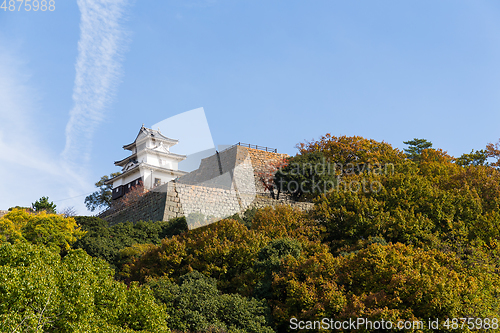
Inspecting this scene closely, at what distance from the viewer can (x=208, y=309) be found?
40.9 feet

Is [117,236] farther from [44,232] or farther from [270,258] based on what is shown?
[270,258]

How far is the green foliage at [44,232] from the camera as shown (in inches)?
688

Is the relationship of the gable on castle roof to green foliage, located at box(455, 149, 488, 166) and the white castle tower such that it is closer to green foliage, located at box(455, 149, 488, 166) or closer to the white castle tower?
the white castle tower

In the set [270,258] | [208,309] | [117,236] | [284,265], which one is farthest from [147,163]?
[208,309]

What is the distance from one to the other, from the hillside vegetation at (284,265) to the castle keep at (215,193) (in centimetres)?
280

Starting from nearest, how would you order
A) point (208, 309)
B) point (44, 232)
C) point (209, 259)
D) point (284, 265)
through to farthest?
point (208, 309)
point (284, 265)
point (209, 259)
point (44, 232)

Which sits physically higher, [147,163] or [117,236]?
[147,163]

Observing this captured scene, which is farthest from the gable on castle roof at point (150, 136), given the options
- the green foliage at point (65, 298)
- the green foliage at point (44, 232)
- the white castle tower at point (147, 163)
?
the green foliage at point (65, 298)

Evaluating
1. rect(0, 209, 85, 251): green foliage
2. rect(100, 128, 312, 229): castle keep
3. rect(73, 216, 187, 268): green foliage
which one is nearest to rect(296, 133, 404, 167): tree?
rect(100, 128, 312, 229): castle keep

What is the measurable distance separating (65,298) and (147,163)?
2498cm

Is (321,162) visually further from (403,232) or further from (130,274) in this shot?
(130,274)

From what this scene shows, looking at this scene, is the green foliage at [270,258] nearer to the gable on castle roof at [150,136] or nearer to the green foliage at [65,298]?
the green foliage at [65,298]

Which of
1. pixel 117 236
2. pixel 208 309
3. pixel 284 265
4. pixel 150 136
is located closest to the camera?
pixel 208 309

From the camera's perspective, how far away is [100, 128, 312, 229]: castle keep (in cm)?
2406
